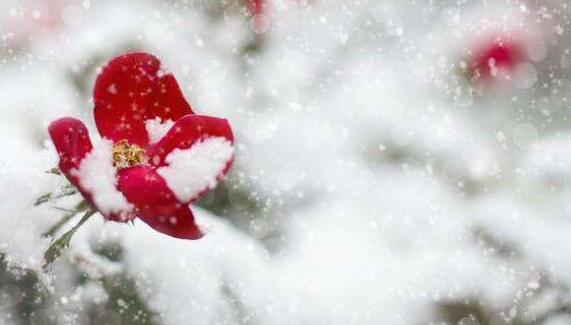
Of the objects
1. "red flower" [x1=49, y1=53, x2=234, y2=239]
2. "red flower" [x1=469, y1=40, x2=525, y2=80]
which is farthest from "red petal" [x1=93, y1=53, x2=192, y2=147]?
"red flower" [x1=469, y1=40, x2=525, y2=80]

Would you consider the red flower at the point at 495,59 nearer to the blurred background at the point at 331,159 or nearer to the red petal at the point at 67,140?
the blurred background at the point at 331,159

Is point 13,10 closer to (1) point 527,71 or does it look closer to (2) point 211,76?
(2) point 211,76

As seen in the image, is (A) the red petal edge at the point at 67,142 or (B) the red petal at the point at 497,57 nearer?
(A) the red petal edge at the point at 67,142

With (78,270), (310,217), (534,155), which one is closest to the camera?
(78,270)

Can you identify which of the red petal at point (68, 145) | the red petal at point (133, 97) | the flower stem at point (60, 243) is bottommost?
the flower stem at point (60, 243)

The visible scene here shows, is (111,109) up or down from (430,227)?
down

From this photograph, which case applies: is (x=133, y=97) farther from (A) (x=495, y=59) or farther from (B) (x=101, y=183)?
(A) (x=495, y=59)

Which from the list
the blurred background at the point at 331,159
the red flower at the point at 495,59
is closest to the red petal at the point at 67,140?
the blurred background at the point at 331,159

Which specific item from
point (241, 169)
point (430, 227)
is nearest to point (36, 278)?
point (241, 169)

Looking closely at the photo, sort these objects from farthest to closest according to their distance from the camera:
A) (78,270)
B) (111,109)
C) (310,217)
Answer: (310,217) < (78,270) < (111,109)
